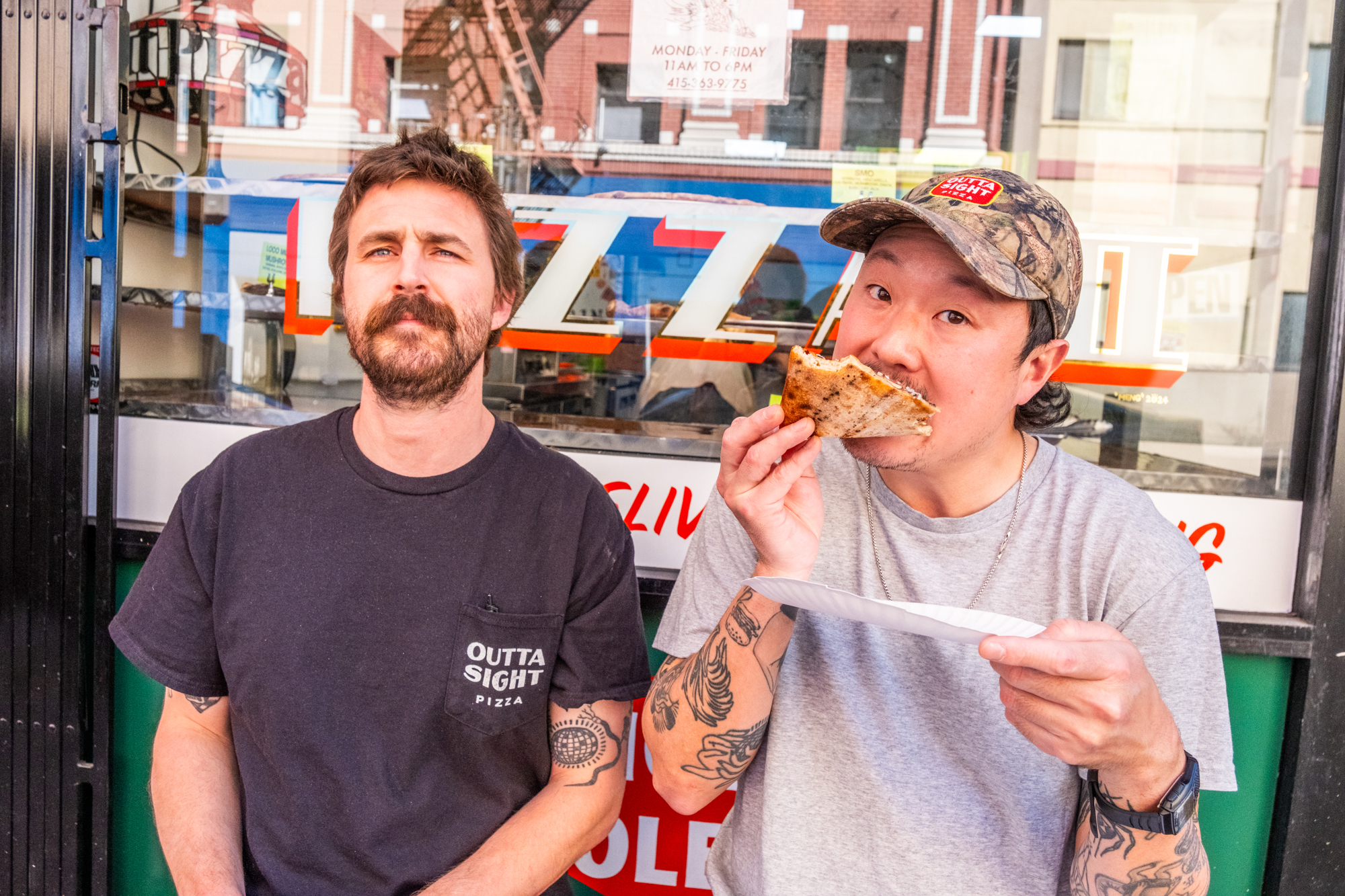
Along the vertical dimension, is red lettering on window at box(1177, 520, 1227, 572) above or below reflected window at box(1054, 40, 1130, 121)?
below

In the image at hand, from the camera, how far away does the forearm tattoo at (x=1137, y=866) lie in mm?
1282

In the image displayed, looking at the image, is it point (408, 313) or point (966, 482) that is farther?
point (408, 313)

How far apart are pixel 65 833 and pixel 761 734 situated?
2.27m

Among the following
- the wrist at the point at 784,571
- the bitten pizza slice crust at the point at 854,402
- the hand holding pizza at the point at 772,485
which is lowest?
the wrist at the point at 784,571

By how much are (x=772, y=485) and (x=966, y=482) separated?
15.2 inches

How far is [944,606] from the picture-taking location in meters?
1.35

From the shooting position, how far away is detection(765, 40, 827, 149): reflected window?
2.59m

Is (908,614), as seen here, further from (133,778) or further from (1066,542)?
(133,778)

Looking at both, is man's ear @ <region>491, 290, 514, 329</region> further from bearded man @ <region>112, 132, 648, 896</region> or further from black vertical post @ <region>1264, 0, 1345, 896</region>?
black vertical post @ <region>1264, 0, 1345, 896</region>

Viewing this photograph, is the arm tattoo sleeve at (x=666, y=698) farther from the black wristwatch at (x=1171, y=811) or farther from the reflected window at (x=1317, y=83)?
the reflected window at (x=1317, y=83)

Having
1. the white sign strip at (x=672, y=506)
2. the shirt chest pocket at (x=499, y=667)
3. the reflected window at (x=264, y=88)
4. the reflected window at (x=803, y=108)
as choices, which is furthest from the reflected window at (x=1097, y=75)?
the reflected window at (x=264, y=88)

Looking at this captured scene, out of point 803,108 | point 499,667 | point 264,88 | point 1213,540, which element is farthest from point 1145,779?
point 264,88

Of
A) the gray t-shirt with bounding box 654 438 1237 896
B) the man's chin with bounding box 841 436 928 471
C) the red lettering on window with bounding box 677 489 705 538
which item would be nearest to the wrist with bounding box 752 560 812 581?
the gray t-shirt with bounding box 654 438 1237 896

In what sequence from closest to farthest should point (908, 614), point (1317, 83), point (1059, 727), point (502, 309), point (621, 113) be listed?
1. point (908, 614)
2. point (1059, 727)
3. point (502, 309)
4. point (1317, 83)
5. point (621, 113)
